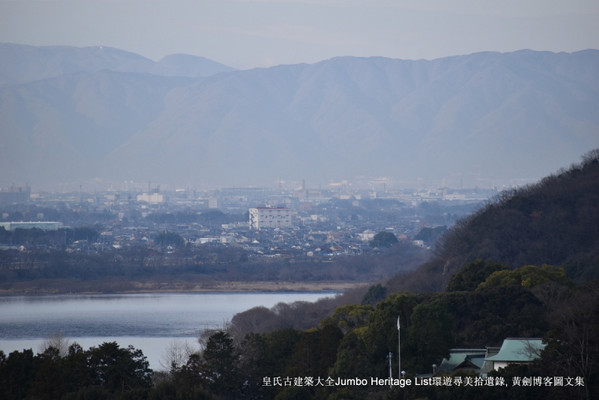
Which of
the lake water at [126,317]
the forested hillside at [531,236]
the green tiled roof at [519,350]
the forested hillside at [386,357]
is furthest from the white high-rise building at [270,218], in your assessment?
the green tiled roof at [519,350]

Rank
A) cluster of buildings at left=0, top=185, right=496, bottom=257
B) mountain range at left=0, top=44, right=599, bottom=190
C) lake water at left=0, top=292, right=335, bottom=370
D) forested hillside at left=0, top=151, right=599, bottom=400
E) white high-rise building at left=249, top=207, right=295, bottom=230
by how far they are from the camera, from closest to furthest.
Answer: forested hillside at left=0, top=151, right=599, bottom=400
lake water at left=0, top=292, right=335, bottom=370
cluster of buildings at left=0, top=185, right=496, bottom=257
white high-rise building at left=249, top=207, right=295, bottom=230
mountain range at left=0, top=44, right=599, bottom=190

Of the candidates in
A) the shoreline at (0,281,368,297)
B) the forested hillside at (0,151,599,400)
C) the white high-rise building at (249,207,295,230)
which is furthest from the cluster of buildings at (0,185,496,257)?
the forested hillside at (0,151,599,400)

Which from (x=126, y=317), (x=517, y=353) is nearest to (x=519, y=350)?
(x=517, y=353)

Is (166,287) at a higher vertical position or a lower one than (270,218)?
lower

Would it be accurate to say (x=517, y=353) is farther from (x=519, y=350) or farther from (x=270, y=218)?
(x=270, y=218)

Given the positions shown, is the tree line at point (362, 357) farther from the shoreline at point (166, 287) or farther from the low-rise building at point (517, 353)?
the shoreline at point (166, 287)

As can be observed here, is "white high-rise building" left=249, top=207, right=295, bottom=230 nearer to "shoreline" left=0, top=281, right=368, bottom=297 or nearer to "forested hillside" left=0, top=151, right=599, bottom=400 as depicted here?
"shoreline" left=0, top=281, right=368, bottom=297

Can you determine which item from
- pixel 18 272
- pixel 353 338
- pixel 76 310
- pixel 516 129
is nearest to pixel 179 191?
pixel 516 129
